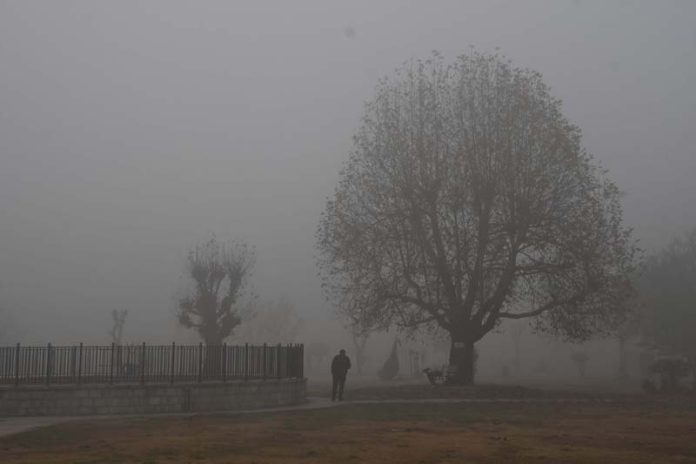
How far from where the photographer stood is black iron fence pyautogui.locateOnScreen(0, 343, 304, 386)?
2314 cm

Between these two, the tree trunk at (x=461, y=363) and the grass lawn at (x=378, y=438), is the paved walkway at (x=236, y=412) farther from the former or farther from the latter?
the tree trunk at (x=461, y=363)

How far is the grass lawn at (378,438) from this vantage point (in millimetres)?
13695

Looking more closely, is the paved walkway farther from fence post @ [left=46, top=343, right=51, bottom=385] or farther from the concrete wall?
fence post @ [left=46, top=343, right=51, bottom=385]

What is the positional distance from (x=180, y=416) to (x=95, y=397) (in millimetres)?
2707

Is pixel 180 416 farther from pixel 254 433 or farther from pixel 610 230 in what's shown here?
pixel 610 230

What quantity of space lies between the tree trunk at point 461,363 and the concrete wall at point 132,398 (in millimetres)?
11351

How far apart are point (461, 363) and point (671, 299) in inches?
1150

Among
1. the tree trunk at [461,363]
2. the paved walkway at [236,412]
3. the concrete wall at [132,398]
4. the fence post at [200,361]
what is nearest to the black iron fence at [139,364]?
the fence post at [200,361]

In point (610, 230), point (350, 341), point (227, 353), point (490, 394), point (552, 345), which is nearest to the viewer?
point (227, 353)

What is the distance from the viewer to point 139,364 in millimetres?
24344

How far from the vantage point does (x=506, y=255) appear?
1314 inches

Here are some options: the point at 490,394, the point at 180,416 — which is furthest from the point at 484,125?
the point at 180,416

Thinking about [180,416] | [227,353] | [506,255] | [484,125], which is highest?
[484,125]

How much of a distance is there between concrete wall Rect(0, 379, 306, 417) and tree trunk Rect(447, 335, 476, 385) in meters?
11.4
